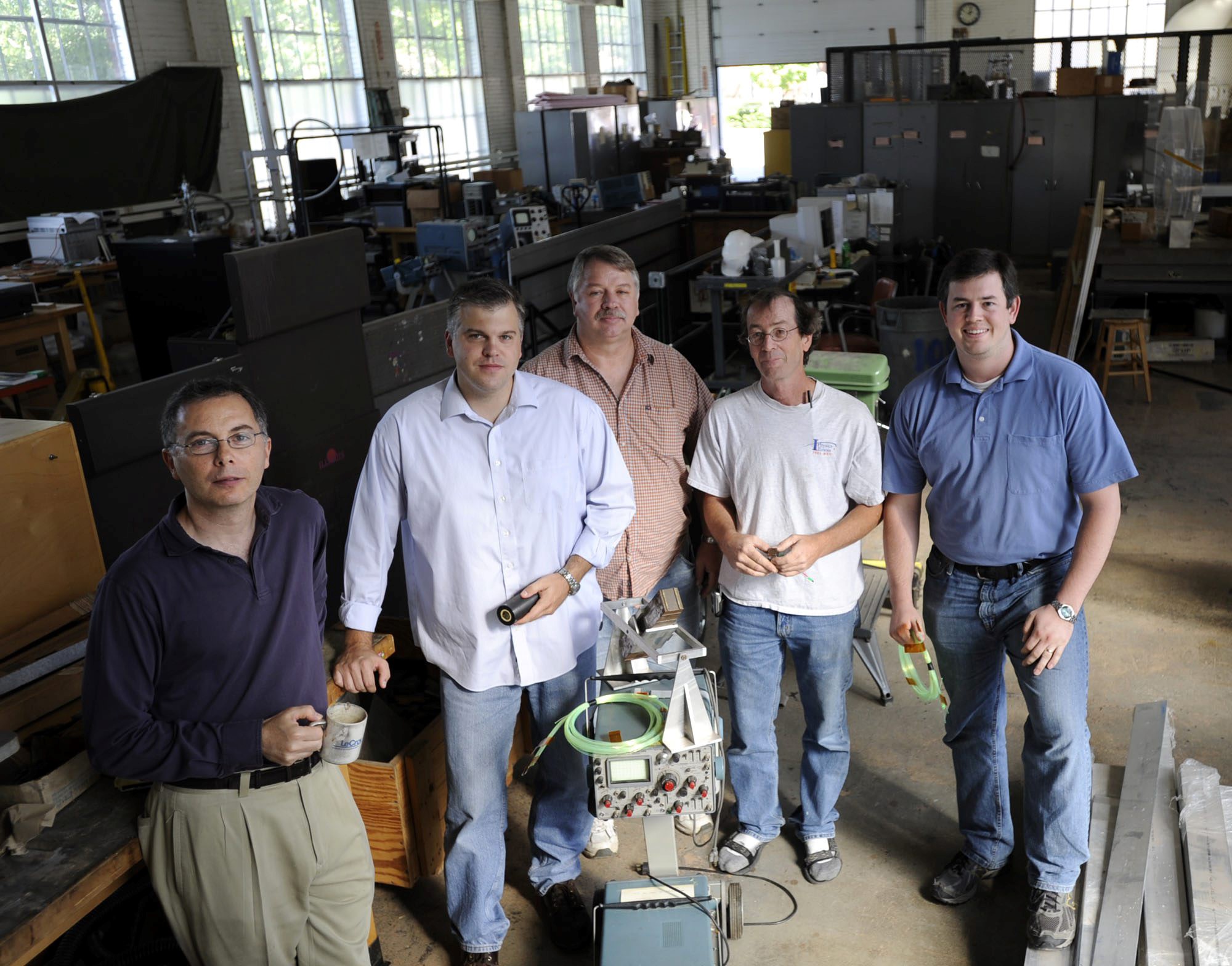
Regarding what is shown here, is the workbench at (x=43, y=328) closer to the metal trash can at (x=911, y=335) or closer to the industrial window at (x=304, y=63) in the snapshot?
the industrial window at (x=304, y=63)

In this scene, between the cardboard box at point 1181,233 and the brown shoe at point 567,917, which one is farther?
the cardboard box at point 1181,233

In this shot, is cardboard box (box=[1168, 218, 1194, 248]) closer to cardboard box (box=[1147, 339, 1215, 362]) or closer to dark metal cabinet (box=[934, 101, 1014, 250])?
cardboard box (box=[1147, 339, 1215, 362])

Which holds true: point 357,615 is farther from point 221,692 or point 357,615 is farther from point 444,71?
point 444,71

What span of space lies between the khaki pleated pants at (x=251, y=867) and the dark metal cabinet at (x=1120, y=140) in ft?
33.7

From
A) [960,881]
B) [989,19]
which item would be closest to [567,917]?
[960,881]

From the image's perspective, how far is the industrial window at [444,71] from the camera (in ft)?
41.9

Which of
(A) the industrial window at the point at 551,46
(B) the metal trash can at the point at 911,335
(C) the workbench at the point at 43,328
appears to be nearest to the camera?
(B) the metal trash can at the point at 911,335

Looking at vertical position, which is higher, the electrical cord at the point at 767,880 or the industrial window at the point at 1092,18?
the industrial window at the point at 1092,18

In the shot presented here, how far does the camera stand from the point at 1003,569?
218 cm

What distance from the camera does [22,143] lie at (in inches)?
328

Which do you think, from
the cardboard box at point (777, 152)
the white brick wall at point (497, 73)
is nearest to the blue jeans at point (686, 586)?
the cardboard box at point (777, 152)

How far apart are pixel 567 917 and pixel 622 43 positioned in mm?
17336

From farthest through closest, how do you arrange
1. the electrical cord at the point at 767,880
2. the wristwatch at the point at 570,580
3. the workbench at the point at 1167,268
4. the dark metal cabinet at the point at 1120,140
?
1. the dark metal cabinet at the point at 1120,140
2. the workbench at the point at 1167,268
3. the electrical cord at the point at 767,880
4. the wristwatch at the point at 570,580

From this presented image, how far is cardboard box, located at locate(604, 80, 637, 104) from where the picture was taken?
1448 centimetres
